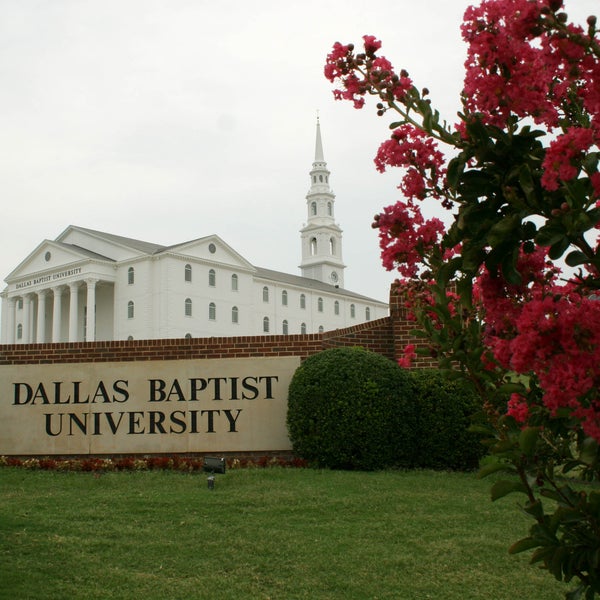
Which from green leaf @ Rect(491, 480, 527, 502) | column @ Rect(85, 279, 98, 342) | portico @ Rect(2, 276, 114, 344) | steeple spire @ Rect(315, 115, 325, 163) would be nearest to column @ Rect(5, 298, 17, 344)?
portico @ Rect(2, 276, 114, 344)

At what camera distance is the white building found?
56188mm

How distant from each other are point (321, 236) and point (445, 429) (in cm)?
7702

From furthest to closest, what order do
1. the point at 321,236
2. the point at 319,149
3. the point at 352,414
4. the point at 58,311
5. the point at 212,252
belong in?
the point at 319,149 < the point at 321,236 < the point at 212,252 < the point at 58,311 < the point at 352,414

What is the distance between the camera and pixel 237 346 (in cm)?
1062

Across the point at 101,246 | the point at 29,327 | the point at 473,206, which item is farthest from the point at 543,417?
the point at 29,327

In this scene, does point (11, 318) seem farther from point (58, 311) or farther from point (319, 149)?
point (319, 149)

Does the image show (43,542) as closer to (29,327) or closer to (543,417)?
(543,417)

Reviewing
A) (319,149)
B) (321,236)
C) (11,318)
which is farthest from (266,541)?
(319,149)

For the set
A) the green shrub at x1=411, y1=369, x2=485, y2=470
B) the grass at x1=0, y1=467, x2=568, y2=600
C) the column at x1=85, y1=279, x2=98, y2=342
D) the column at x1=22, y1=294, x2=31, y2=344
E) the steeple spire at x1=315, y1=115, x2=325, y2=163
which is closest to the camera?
the grass at x1=0, y1=467, x2=568, y2=600

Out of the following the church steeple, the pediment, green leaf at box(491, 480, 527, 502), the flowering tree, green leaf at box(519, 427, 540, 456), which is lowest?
green leaf at box(491, 480, 527, 502)

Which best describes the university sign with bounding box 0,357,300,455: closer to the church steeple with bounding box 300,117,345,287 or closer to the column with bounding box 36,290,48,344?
the column with bounding box 36,290,48,344

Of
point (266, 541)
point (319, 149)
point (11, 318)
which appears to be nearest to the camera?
point (266, 541)

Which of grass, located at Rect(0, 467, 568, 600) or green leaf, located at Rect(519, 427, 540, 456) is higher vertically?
green leaf, located at Rect(519, 427, 540, 456)

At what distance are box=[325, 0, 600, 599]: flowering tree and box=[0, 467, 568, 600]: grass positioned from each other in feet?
9.84
